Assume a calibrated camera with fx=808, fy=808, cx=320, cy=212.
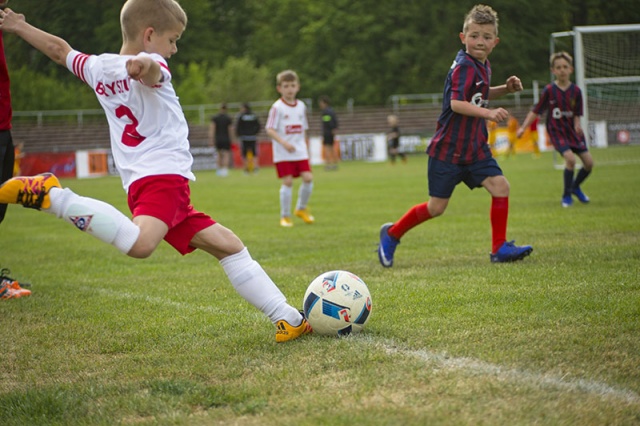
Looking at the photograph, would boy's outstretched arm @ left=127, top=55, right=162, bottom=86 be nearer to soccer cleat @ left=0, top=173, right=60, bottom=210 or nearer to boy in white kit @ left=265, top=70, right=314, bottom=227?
soccer cleat @ left=0, top=173, right=60, bottom=210

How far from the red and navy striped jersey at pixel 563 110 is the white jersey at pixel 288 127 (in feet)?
11.2

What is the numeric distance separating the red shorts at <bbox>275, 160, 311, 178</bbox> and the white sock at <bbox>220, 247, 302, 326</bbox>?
7.38 metres

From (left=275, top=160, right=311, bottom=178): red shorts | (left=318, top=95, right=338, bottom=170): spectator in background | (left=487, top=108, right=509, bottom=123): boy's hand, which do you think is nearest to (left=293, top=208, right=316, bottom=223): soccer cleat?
(left=275, top=160, right=311, bottom=178): red shorts

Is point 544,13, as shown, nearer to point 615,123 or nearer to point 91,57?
point 615,123

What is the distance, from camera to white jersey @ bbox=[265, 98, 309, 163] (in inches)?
457

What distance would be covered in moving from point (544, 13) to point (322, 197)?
8998 millimetres

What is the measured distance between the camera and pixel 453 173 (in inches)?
261

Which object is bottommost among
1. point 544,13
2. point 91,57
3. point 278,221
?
point 278,221

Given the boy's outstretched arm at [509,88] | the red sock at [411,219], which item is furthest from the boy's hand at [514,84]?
the red sock at [411,219]

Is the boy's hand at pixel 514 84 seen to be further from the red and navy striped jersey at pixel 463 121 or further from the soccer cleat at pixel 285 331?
the soccer cleat at pixel 285 331

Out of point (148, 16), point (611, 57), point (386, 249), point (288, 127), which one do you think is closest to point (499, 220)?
point (386, 249)

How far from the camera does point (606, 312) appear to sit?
4.34 meters

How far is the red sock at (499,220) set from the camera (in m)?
6.68

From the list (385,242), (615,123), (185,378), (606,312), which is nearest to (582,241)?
(385,242)
